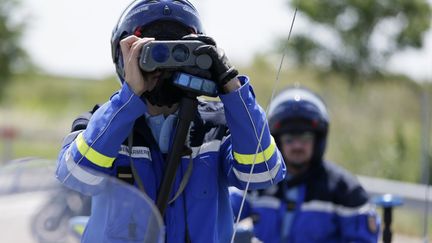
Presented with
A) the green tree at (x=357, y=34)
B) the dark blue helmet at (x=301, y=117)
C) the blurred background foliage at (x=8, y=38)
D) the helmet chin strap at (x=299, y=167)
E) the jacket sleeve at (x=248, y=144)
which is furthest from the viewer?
the blurred background foliage at (x=8, y=38)

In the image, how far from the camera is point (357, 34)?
2317cm

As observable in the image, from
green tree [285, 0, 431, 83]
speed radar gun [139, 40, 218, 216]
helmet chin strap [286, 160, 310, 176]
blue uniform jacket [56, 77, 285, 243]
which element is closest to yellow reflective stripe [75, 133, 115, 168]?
blue uniform jacket [56, 77, 285, 243]

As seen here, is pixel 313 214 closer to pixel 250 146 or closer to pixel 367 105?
pixel 250 146

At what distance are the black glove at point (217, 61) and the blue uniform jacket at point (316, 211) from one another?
2.07 meters

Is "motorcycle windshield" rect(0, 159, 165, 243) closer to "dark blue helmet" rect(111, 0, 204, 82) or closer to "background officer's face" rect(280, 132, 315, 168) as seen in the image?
"dark blue helmet" rect(111, 0, 204, 82)

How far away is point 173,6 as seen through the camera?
11.6 ft

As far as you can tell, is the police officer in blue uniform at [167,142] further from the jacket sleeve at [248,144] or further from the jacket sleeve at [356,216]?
the jacket sleeve at [356,216]

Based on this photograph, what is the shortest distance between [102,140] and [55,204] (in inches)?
9.8

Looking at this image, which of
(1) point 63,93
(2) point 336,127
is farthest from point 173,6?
(1) point 63,93

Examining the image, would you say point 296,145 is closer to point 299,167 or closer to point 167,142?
point 299,167

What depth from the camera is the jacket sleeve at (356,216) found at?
5.32 metres

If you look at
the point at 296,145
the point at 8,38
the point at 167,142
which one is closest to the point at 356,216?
the point at 296,145

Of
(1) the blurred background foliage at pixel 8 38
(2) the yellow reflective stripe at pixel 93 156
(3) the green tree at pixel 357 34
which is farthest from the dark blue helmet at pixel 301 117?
(1) the blurred background foliage at pixel 8 38

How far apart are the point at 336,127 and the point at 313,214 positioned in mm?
10124
